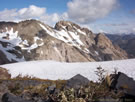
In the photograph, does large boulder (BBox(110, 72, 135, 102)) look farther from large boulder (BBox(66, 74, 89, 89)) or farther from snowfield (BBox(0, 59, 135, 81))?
snowfield (BBox(0, 59, 135, 81))

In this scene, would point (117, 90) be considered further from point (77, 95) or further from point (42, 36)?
point (42, 36)

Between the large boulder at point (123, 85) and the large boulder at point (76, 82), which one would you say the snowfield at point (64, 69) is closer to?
the large boulder at point (76, 82)

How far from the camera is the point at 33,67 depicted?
17672 mm

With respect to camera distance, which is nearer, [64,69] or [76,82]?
[76,82]

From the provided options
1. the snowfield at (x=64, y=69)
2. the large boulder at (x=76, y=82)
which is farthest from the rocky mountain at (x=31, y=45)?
the large boulder at (x=76, y=82)

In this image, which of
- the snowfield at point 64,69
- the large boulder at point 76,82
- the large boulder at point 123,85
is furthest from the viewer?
the snowfield at point 64,69

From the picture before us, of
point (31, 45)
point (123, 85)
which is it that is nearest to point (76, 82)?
point (123, 85)

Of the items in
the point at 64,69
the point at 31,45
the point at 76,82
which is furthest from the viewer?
the point at 31,45

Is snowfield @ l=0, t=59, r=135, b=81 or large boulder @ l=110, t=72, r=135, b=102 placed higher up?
snowfield @ l=0, t=59, r=135, b=81

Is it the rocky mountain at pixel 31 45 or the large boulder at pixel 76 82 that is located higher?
the rocky mountain at pixel 31 45

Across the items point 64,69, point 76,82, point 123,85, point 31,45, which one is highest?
point 31,45

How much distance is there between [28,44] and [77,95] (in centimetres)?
14059

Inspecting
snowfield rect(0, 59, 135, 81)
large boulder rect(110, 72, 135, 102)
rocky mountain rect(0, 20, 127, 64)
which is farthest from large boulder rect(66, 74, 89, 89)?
rocky mountain rect(0, 20, 127, 64)

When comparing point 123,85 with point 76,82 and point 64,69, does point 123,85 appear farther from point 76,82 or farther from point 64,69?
point 64,69
